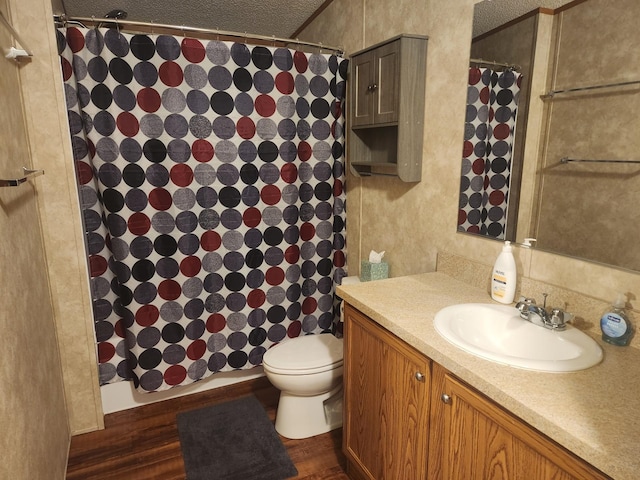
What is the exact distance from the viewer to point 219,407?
2328 millimetres

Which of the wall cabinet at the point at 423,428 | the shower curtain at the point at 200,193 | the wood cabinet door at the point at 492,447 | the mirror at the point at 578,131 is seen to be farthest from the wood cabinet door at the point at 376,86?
the wood cabinet door at the point at 492,447

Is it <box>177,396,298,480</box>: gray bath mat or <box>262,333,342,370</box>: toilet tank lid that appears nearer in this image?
<box>177,396,298,480</box>: gray bath mat

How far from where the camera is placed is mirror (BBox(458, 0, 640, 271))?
1126mm

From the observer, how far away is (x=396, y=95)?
1817 mm

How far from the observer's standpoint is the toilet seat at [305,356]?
6.38ft

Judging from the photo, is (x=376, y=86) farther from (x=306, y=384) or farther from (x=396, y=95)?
(x=306, y=384)

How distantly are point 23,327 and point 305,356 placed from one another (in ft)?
3.84

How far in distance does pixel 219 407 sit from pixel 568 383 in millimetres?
1899

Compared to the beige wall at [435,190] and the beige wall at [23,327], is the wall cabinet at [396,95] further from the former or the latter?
the beige wall at [23,327]

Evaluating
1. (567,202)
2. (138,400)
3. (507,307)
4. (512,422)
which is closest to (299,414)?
(138,400)

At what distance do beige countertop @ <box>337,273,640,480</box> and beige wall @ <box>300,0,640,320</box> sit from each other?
10.0 inches

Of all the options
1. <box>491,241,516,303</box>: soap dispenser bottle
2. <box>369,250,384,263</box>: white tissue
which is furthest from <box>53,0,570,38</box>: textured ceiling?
<box>491,241,516,303</box>: soap dispenser bottle

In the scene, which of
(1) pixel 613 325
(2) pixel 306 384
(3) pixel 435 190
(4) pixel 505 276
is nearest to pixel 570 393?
(1) pixel 613 325

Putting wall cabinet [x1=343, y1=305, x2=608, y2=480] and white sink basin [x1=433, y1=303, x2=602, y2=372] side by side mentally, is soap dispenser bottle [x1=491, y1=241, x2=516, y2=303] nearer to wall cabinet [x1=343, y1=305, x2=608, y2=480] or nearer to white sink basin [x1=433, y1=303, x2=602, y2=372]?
white sink basin [x1=433, y1=303, x2=602, y2=372]
